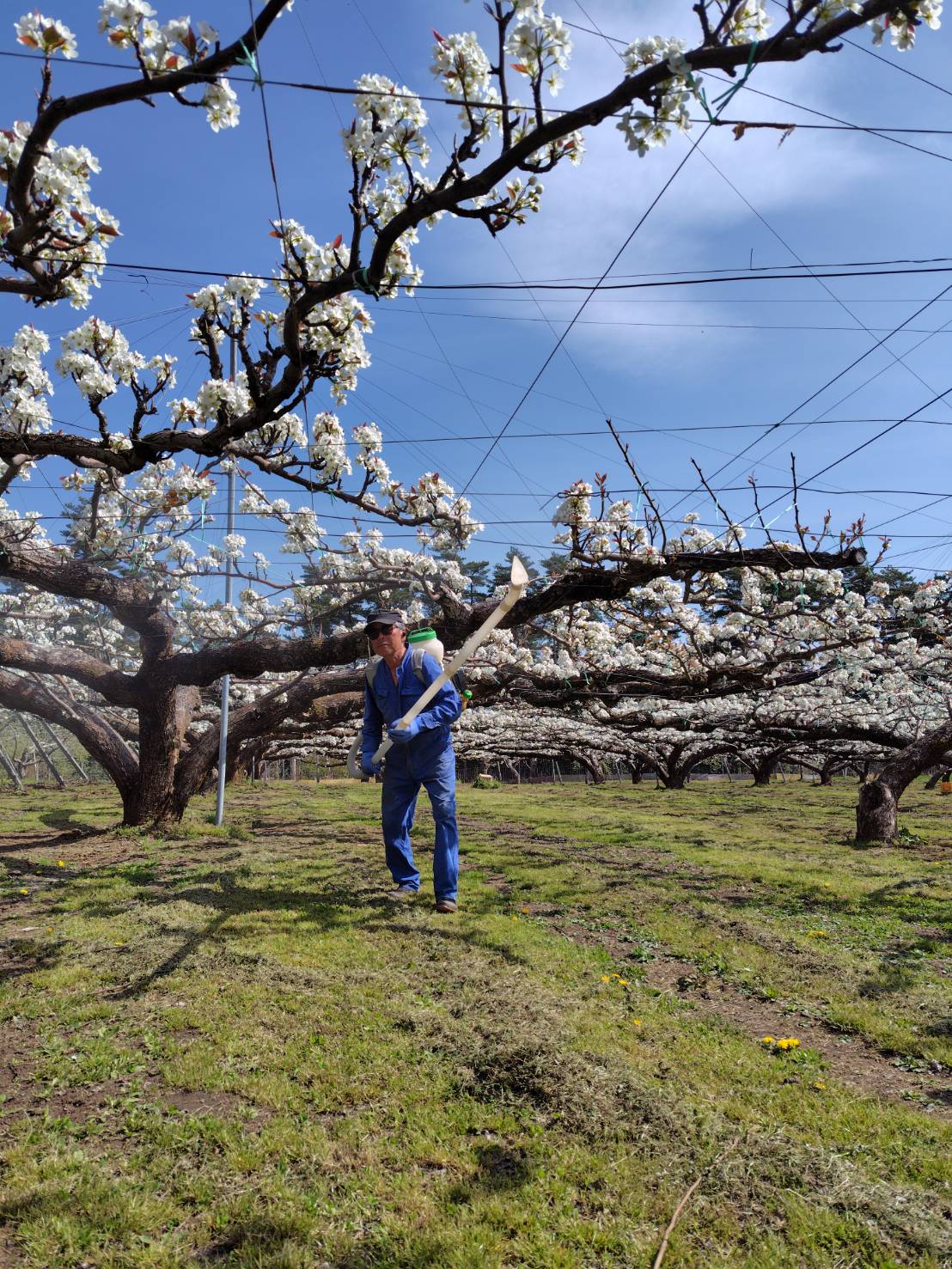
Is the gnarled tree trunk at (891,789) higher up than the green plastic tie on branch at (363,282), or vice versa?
the green plastic tie on branch at (363,282)

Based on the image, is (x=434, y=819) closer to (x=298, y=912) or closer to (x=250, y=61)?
(x=298, y=912)

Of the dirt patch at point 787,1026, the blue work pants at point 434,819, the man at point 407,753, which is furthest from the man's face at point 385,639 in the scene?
the dirt patch at point 787,1026

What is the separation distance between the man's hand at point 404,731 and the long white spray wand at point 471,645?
0.09ft

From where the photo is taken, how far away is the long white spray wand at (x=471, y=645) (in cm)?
506

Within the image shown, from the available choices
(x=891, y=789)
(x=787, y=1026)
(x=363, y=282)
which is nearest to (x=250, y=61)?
(x=363, y=282)

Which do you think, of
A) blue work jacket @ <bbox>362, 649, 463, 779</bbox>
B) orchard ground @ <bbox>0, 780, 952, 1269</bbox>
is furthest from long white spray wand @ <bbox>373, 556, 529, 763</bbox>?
orchard ground @ <bbox>0, 780, 952, 1269</bbox>

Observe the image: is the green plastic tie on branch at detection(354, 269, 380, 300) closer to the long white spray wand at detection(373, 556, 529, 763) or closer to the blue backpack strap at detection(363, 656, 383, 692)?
the long white spray wand at detection(373, 556, 529, 763)

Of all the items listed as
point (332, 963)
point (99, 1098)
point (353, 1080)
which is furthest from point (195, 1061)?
point (332, 963)

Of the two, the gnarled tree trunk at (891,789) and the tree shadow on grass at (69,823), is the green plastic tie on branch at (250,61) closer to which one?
the tree shadow on grass at (69,823)

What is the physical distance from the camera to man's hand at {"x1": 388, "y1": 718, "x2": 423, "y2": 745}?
5723 mm

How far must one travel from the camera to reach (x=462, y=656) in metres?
5.41

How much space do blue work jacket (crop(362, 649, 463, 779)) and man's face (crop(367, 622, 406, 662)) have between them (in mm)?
108

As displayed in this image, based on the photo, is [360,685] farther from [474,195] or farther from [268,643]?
[474,195]

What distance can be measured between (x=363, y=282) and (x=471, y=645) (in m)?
2.62
